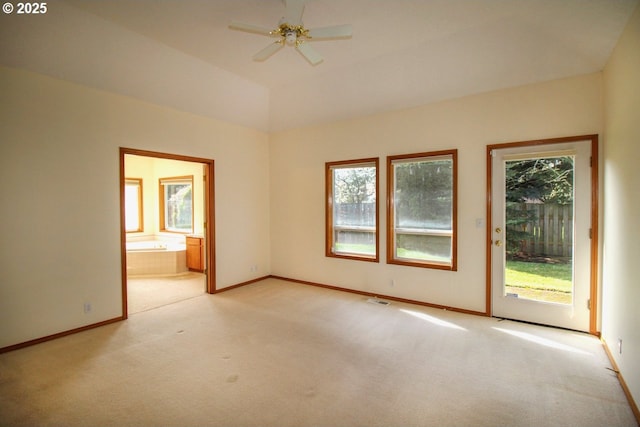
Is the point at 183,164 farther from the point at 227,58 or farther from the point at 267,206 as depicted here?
the point at 227,58

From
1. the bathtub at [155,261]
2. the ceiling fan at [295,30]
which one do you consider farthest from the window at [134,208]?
the ceiling fan at [295,30]

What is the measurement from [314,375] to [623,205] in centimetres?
295

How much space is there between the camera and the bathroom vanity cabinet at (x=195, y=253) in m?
6.16

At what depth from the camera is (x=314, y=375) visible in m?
2.50

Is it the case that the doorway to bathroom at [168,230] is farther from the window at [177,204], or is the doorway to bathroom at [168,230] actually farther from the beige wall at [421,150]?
the beige wall at [421,150]

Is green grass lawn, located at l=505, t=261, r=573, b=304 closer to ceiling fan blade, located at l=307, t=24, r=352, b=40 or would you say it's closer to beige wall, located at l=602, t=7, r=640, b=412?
beige wall, located at l=602, t=7, r=640, b=412

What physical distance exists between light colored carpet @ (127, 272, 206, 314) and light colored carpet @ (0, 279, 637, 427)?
0.61m

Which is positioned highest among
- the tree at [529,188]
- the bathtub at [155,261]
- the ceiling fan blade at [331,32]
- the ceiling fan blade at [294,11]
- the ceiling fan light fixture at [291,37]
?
the ceiling fan blade at [294,11]

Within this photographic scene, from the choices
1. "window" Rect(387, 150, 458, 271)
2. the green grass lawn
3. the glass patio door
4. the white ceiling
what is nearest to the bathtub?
the white ceiling

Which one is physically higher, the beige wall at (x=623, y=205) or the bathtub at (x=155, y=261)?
the beige wall at (x=623, y=205)

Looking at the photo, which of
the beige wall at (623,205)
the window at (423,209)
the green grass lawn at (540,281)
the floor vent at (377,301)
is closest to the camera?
the beige wall at (623,205)

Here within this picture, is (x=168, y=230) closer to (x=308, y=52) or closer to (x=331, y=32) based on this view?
(x=308, y=52)

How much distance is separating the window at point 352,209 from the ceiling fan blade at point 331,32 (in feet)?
7.34

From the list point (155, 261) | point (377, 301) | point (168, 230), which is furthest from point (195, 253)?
point (377, 301)
